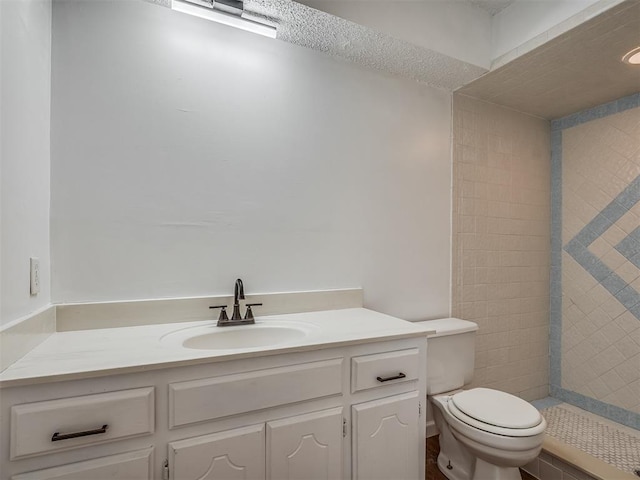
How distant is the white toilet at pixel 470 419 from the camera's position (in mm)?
1362

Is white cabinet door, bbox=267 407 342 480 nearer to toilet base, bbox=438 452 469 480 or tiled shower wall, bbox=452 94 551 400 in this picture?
toilet base, bbox=438 452 469 480

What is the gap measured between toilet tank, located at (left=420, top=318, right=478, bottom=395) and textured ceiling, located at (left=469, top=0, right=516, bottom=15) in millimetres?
1821

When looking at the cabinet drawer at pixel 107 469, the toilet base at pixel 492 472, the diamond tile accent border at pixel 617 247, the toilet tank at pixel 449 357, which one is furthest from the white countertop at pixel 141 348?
the diamond tile accent border at pixel 617 247

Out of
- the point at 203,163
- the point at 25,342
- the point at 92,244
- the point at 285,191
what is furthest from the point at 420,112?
the point at 25,342

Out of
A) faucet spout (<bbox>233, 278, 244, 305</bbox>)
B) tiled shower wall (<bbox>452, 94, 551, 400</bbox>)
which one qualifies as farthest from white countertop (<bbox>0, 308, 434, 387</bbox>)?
tiled shower wall (<bbox>452, 94, 551, 400</bbox>)

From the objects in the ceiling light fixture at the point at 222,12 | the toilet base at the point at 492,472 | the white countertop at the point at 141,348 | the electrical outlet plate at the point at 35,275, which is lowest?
the toilet base at the point at 492,472

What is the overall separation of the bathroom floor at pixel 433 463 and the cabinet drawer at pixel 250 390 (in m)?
1.01

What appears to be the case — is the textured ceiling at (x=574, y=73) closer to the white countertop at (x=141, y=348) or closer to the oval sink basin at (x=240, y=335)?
the white countertop at (x=141, y=348)

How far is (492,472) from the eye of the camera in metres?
1.49

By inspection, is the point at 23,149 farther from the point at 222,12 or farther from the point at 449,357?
the point at 449,357

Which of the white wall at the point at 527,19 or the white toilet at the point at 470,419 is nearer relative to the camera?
the white toilet at the point at 470,419

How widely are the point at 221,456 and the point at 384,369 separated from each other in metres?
0.64

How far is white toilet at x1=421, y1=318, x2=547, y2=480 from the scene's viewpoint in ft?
4.47

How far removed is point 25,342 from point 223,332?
634 millimetres
